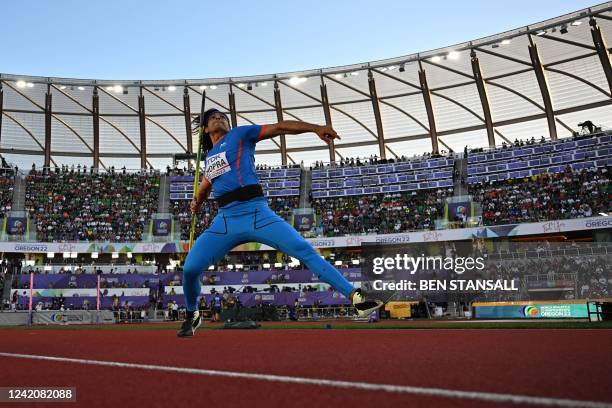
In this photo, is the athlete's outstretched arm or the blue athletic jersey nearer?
the athlete's outstretched arm

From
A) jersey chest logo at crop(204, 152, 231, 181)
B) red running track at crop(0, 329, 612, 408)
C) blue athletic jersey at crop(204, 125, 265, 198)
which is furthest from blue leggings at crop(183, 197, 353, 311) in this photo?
red running track at crop(0, 329, 612, 408)

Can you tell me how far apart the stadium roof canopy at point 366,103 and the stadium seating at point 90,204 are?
5.06 m

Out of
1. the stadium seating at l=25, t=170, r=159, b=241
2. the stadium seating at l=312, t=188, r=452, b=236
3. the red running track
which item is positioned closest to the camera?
the red running track

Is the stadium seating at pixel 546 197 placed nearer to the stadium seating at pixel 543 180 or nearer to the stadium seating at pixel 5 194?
the stadium seating at pixel 543 180

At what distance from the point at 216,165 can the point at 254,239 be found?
943 mm

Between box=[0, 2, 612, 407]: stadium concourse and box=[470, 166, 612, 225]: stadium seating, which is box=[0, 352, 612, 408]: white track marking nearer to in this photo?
box=[0, 2, 612, 407]: stadium concourse

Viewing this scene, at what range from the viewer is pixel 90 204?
43.2 metres

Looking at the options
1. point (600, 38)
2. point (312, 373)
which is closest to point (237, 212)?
point (312, 373)

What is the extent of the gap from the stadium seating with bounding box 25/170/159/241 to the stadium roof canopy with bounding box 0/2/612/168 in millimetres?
5064

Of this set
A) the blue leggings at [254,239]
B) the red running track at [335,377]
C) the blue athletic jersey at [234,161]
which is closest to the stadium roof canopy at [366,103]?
the blue athletic jersey at [234,161]

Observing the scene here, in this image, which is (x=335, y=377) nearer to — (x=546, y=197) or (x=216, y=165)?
(x=216, y=165)

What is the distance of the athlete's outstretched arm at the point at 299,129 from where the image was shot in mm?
5176

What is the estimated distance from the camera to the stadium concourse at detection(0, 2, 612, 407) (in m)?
23.4

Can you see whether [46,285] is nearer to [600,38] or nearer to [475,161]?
[475,161]
